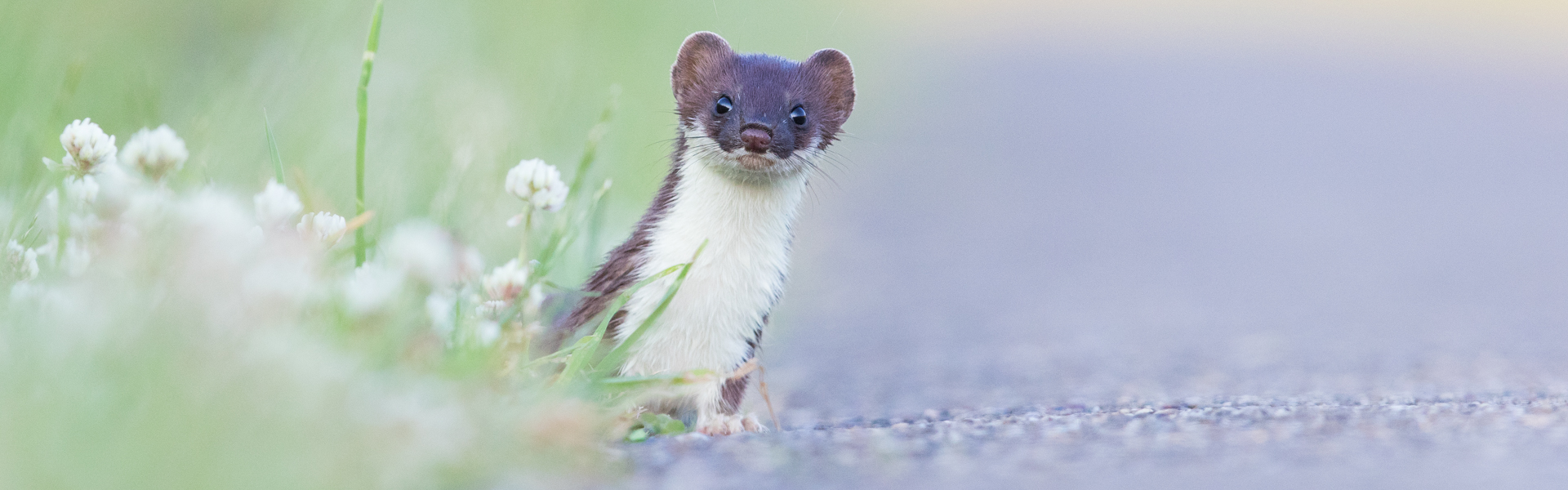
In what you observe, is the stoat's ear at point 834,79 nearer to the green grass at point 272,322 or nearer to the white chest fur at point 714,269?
the white chest fur at point 714,269

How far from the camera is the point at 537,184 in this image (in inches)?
127

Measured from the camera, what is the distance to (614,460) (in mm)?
2734

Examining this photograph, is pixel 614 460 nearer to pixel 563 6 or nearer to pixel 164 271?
pixel 164 271

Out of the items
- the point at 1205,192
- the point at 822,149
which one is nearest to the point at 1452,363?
the point at 822,149

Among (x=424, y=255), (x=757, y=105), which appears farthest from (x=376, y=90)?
(x=424, y=255)

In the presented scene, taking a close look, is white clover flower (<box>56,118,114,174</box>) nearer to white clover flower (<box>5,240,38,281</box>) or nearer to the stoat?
white clover flower (<box>5,240,38,281</box>)

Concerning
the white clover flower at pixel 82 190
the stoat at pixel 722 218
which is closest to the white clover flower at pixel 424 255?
the white clover flower at pixel 82 190

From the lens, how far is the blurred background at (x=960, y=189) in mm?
4492

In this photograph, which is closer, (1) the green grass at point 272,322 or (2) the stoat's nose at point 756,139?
(1) the green grass at point 272,322

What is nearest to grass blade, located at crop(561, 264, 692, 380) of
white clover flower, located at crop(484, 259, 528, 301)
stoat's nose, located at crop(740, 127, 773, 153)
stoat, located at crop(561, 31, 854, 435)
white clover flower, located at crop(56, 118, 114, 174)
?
white clover flower, located at crop(484, 259, 528, 301)

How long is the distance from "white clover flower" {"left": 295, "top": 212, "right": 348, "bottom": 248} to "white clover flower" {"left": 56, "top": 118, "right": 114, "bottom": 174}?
410 millimetres

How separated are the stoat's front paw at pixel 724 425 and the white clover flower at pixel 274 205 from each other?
3.69 feet

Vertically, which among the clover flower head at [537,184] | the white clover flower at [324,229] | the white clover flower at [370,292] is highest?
the clover flower head at [537,184]

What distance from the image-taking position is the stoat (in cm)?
371
